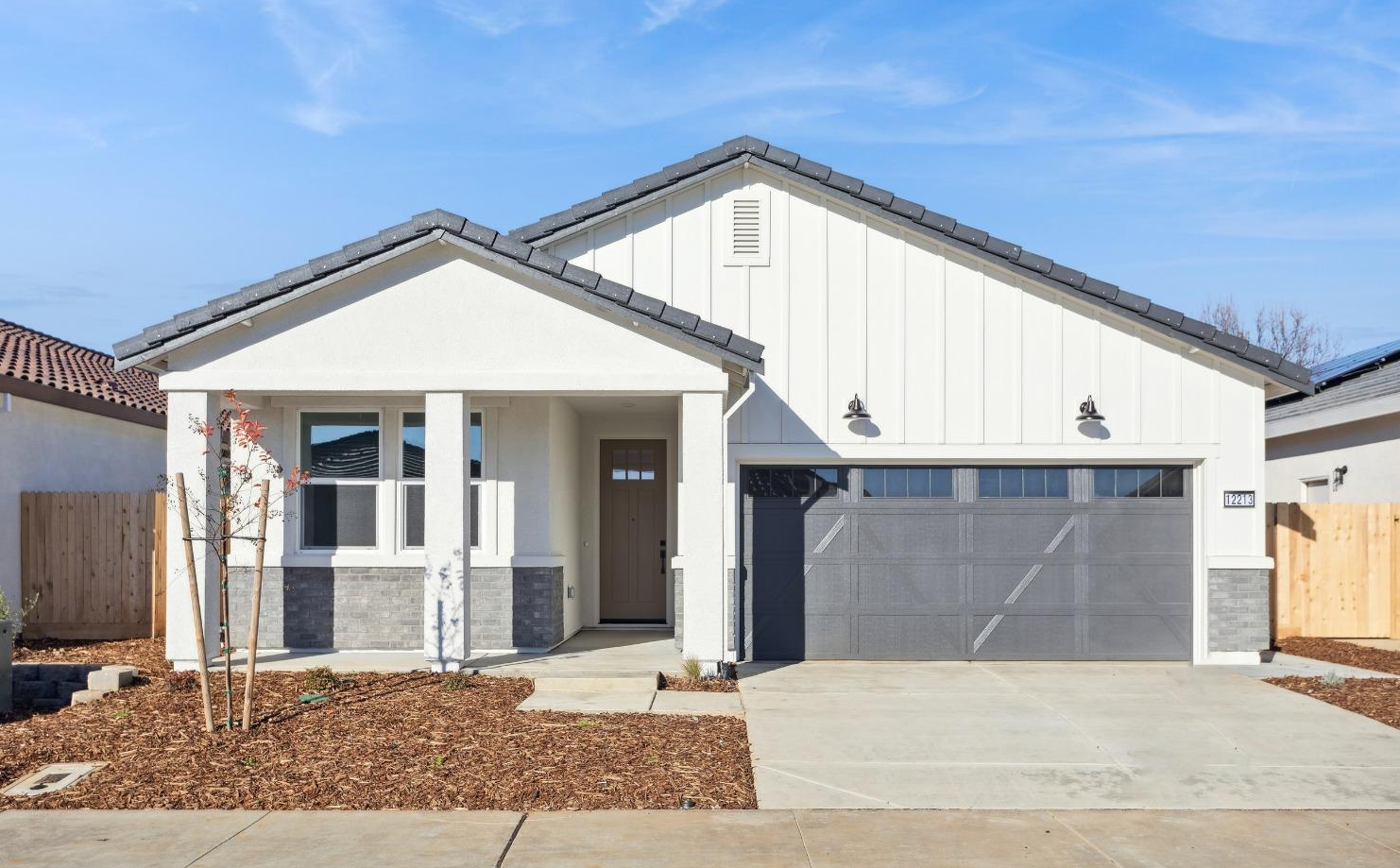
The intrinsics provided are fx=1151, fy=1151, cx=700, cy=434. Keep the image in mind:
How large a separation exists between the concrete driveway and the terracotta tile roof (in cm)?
985

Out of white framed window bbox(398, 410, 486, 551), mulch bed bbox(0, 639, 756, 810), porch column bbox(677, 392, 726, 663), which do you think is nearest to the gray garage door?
porch column bbox(677, 392, 726, 663)

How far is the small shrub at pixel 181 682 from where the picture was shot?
10266 millimetres

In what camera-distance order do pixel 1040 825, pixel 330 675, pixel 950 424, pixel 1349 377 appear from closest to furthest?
pixel 1040 825, pixel 330 675, pixel 950 424, pixel 1349 377

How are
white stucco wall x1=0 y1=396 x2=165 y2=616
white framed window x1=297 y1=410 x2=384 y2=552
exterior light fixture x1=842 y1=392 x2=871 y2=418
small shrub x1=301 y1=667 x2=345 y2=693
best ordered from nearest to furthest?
small shrub x1=301 y1=667 x2=345 y2=693
exterior light fixture x1=842 y1=392 x2=871 y2=418
white framed window x1=297 y1=410 x2=384 y2=552
white stucco wall x1=0 y1=396 x2=165 y2=616

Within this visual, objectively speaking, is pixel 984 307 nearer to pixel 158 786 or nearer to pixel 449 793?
pixel 449 793

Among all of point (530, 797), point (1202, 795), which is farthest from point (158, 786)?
point (1202, 795)

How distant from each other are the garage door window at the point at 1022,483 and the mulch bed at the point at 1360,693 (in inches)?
112

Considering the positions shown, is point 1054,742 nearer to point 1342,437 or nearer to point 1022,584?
point 1022,584

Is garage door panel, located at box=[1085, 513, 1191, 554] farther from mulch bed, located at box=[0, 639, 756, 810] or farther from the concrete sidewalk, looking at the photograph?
the concrete sidewalk

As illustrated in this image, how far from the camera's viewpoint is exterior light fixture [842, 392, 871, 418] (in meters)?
12.4

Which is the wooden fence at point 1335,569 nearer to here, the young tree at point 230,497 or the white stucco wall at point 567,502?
the white stucco wall at point 567,502

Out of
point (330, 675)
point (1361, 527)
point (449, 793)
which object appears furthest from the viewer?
point (1361, 527)

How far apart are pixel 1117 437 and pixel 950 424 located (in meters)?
1.85

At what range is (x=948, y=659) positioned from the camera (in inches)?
501
